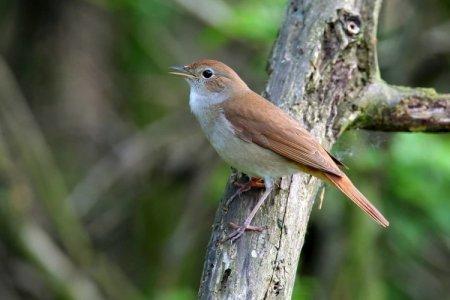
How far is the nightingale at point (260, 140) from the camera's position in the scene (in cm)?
417

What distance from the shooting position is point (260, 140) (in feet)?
14.6

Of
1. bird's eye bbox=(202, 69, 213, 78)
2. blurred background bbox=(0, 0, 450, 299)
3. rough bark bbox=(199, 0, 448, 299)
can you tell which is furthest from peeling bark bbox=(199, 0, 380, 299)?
bird's eye bbox=(202, 69, 213, 78)

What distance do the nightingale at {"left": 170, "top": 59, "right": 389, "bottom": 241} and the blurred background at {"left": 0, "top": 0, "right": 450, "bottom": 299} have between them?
18.7 inches

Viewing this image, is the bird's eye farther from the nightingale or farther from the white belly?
the white belly

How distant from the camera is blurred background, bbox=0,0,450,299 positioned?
5793 mm

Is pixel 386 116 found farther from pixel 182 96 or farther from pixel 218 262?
pixel 182 96

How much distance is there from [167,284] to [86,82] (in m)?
2.87

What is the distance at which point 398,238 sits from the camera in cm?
611

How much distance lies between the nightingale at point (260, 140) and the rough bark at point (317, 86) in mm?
78

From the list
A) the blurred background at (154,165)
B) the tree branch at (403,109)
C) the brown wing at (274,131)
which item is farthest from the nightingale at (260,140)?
the blurred background at (154,165)

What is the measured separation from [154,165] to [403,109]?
124 inches

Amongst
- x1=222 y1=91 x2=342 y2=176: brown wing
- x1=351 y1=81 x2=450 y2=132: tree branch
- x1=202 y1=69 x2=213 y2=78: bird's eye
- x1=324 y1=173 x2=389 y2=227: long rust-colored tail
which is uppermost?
x1=202 y1=69 x2=213 y2=78: bird's eye

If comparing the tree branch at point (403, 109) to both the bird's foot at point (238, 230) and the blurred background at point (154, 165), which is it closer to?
the blurred background at point (154, 165)

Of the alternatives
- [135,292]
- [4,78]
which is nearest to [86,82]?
[4,78]
